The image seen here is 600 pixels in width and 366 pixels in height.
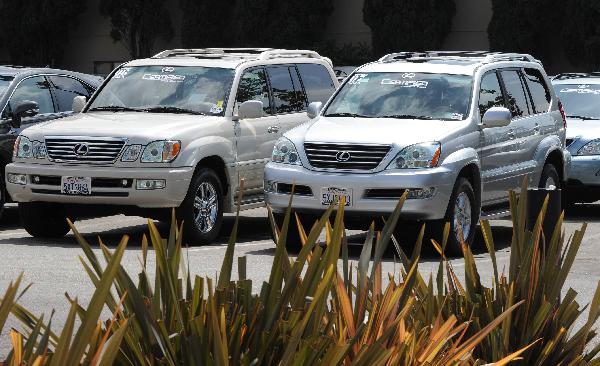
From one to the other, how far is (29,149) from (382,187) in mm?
3521

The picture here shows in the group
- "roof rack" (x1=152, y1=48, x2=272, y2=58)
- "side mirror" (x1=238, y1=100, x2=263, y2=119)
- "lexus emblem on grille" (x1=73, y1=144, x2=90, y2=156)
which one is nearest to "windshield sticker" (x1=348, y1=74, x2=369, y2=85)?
"side mirror" (x1=238, y1=100, x2=263, y2=119)

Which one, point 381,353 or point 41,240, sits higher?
point 381,353

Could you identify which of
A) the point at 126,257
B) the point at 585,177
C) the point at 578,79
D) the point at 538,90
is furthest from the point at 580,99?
the point at 126,257

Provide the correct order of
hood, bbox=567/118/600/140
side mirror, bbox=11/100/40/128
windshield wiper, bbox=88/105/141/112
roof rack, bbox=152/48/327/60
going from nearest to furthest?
windshield wiper, bbox=88/105/141/112 → roof rack, bbox=152/48/327/60 → side mirror, bbox=11/100/40/128 → hood, bbox=567/118/600/140

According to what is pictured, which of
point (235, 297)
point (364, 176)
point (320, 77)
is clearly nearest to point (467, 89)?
point (364, 176)

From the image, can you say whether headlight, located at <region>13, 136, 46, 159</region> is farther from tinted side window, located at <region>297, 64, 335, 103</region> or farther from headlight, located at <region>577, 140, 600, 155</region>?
headlight, located at <region>577, 140, 600, 155</region>

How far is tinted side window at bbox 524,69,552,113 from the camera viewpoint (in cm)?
1458

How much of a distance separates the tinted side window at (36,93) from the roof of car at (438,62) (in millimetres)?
3979

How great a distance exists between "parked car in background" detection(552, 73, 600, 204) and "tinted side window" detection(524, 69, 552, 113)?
1.82 meters

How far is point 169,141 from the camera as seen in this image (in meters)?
12.7

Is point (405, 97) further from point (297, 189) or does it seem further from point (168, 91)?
point (168, 91)

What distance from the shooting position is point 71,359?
275cm

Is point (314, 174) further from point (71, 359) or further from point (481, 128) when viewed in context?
point (71, 359)

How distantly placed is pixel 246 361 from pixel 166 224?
11970 mm
